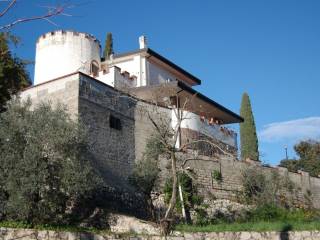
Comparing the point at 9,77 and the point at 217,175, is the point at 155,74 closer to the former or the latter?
the point at 217,175

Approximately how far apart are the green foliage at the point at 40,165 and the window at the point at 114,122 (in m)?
5.58

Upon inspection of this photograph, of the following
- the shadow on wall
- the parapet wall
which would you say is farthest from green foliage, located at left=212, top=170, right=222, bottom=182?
the shadow on wall

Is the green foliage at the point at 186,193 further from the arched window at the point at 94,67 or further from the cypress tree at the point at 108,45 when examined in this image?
the cypress tree at the point at 108,45

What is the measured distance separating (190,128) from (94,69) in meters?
7.56

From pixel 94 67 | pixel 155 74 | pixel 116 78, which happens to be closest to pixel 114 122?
pixel 116 78

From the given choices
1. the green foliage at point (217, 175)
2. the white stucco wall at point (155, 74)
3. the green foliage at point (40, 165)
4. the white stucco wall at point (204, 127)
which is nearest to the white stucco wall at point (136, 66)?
the white stucco wall at point (155, 74)

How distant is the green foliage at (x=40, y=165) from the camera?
16156 mm

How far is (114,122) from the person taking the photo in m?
24.1

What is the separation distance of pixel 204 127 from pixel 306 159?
70.5ft

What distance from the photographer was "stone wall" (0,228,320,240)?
582 inches

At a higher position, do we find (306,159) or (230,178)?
(306,159)

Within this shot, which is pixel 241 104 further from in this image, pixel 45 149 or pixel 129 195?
pixel 45 149

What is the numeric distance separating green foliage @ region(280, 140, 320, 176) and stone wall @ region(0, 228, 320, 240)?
24.9m

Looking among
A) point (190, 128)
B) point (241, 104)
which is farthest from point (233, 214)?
point (241, 104)
